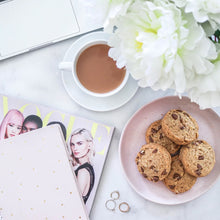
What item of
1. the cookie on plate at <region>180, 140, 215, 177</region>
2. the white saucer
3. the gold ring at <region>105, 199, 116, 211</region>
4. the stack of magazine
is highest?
the white saucer

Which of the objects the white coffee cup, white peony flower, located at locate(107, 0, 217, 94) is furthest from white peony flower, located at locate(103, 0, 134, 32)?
the white coffee cup

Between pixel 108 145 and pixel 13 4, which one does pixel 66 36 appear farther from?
pixel 108 145

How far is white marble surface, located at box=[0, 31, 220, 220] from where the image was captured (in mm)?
801

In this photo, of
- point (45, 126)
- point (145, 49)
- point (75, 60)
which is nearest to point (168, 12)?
point (145, 49)

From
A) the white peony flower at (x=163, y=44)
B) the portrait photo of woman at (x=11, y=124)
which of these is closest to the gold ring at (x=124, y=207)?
the portrait photo of woman at (x=11, y=124)

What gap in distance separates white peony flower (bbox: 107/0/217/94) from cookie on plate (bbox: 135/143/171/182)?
0.36 meters

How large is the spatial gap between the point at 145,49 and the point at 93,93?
15.8 inches

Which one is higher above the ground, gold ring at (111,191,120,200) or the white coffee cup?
the white coffee cup

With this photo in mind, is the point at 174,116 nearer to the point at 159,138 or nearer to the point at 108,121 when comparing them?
the point at 159,138

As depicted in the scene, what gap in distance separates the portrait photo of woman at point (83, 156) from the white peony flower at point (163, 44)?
0.44 metres

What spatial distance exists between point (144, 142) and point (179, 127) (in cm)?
12

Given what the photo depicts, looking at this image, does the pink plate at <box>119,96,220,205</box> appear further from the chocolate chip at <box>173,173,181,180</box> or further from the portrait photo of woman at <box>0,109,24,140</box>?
the portrait photo of woman at <box>0,109,24,140</box>

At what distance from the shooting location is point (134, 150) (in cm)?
79

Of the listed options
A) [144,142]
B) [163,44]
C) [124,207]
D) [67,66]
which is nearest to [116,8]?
[163,44]
